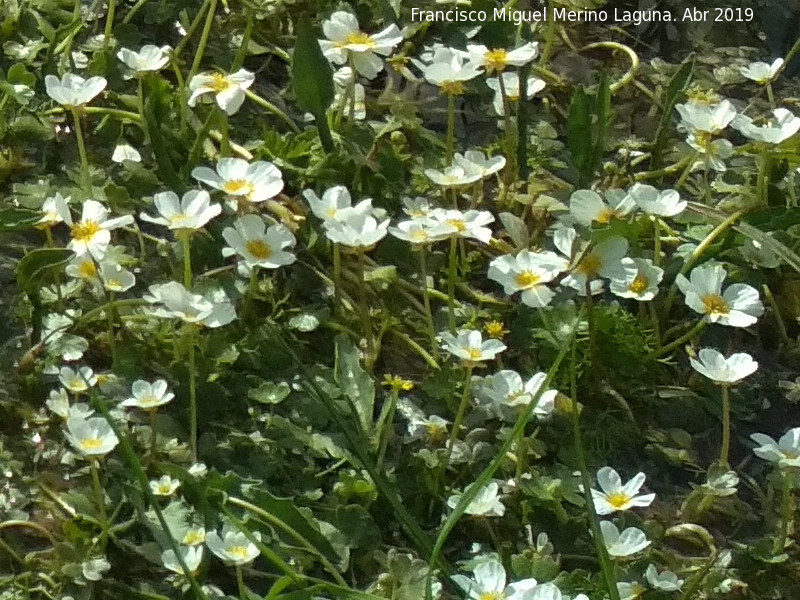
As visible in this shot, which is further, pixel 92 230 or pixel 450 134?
pixel 450 134

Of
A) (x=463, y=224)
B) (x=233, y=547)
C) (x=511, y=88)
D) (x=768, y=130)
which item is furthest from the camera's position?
Result: (x=511, y=88)

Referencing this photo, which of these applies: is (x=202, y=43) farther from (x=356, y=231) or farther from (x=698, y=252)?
(x=698, y=252)

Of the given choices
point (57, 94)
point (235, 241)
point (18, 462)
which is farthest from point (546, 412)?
point (57, 94)

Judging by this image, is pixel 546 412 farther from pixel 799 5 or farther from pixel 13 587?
pixel 799 5

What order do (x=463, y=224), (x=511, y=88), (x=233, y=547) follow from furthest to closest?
(x=511, y=88)
(x=463, y=224)
(x=233, y=547)

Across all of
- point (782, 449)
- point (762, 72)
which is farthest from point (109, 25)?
point (782, 449)

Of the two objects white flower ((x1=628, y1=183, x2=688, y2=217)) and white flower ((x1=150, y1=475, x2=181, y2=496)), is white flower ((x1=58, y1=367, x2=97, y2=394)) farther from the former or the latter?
white flower ((x1=628, y1=183, x2=688, y2=217))

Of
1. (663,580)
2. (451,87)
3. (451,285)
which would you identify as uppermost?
(451,87)

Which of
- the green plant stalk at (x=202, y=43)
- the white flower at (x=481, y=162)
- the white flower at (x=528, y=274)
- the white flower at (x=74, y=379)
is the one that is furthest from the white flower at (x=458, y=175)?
the white flower at (x=74, y=379)
